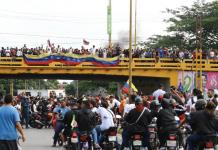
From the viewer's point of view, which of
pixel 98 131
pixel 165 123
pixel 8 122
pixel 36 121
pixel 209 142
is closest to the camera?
pixel 8 122

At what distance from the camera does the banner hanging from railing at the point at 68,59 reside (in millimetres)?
52688

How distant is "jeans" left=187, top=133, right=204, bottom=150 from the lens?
46.2ft

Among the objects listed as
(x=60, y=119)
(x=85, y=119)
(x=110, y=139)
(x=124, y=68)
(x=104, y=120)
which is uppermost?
(x=85, y=119)

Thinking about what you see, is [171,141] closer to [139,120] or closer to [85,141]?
[139,120]

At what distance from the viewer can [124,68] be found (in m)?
53.4

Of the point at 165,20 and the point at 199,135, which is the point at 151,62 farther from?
the point at 199,135

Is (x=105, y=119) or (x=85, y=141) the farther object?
(x=105, y=119)

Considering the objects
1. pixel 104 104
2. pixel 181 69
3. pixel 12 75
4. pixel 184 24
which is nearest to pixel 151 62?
pixel 181 69

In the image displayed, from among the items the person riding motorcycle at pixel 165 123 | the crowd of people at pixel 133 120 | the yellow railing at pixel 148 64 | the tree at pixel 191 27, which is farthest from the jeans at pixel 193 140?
the tree at pixel 191 27

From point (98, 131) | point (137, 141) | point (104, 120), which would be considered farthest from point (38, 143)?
point (137, 141)

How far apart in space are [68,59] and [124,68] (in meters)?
4.31

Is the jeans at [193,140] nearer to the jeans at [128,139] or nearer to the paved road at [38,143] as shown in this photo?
the jeans at [128,139]

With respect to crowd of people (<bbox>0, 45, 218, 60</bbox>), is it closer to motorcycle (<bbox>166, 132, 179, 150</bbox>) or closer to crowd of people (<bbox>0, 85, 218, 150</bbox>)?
crowd of people (<bbox>0, 85, 218, 150</bbox>)

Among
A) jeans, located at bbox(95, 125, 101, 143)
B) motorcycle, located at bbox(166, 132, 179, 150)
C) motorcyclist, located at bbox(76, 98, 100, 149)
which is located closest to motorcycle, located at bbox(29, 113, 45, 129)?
jeans, located at bbox(95, 125, 101, 143)
